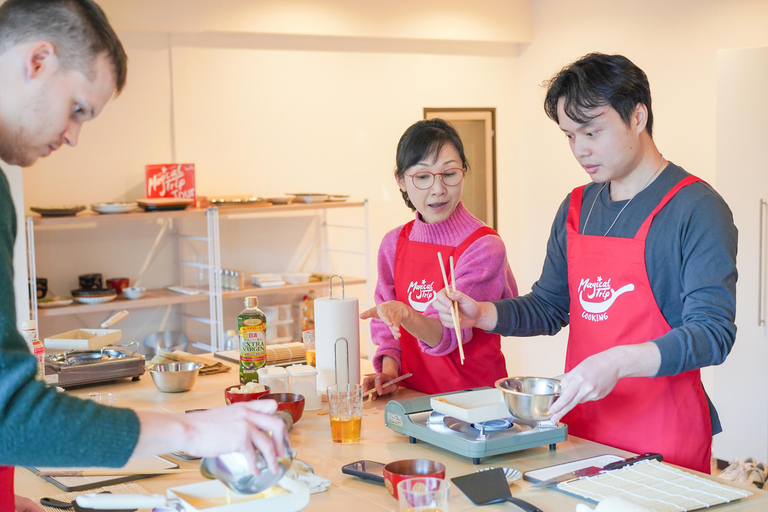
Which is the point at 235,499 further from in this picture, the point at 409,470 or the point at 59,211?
the point at 59,211

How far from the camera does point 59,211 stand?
4254mm

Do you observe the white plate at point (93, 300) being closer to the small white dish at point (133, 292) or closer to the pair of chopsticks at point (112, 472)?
the small white dish at point (133, 292)

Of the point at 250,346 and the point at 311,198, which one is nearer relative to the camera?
the point at 250,346

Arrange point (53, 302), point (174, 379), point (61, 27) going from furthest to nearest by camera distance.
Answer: point (53, 302), point (174, 379), point (61, 27)

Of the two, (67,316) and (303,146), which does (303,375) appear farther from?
(303,146)

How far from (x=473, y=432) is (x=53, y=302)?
10.5 feet

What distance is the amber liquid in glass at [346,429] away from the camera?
1988 mm

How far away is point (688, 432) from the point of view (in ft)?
6.59

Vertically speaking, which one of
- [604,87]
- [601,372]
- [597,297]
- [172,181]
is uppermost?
[604,87]

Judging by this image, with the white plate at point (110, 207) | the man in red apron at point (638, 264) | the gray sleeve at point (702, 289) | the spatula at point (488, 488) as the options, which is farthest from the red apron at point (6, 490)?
the white plate at point (110, 207)

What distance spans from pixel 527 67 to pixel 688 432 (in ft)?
15.4

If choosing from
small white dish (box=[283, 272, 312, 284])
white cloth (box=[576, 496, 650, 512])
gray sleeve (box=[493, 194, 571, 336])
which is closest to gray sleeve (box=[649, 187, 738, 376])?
gray sleeve (box=[493, 194, 571, 336])

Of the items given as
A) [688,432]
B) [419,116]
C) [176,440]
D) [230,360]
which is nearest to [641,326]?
[688,432]

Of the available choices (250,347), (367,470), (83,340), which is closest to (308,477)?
(367,470)
